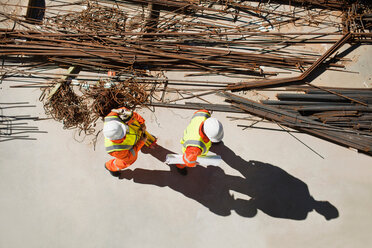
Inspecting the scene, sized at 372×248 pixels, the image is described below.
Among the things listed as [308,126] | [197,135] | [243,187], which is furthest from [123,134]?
[308,126]

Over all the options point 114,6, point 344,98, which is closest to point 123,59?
point 114,6

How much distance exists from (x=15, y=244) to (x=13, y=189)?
3.88 ft

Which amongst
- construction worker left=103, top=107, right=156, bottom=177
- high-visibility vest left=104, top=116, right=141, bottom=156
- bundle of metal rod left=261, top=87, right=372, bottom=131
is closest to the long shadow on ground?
construction worker left=103, top=107, right=156, bottom=177

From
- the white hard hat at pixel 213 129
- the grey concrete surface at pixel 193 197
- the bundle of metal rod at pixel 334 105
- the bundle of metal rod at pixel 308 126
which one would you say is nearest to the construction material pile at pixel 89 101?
the grey concrete surface at pixel 193 197

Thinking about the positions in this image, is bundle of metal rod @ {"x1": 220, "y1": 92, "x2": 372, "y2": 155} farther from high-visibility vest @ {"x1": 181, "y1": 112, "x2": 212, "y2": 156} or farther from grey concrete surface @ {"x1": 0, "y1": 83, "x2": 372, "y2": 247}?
high-visibility vest @ {"x1": 181, "y1": 112, "x2": 212, "y2": 156}

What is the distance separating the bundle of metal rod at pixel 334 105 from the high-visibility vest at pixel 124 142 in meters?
3.11

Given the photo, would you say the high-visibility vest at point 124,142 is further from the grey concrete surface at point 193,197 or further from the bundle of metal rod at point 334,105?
the bundle of metal rod at point 334,105

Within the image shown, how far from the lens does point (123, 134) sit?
10.7 feet

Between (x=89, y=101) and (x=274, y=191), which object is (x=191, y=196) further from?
(x=89, y=101)

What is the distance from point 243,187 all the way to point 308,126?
202 cm

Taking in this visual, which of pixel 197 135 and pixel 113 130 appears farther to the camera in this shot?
pixel 197 135

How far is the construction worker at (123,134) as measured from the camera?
3139mm

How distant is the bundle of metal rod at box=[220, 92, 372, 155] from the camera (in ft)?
14.9

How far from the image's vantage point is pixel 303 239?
437 centimetres
